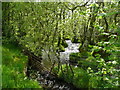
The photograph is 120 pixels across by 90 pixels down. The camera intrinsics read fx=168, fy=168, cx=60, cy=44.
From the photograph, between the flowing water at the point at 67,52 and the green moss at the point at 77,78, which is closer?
the green moss at the point at 77,78

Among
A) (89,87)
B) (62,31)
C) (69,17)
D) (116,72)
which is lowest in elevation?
(89,87)

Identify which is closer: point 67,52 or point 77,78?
point 77,78

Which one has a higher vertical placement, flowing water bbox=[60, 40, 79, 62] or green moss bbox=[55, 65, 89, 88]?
green moss bbox=[55, 65, 89, 88]

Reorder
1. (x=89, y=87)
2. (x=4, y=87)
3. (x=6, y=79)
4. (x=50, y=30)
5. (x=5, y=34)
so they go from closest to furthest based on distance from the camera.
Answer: (x=4, y=87)
(x=6, y=79)
(x=89, y=87)
(x=50, y=30)
(x=5, y=34)

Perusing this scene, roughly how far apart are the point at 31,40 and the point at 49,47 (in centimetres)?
144

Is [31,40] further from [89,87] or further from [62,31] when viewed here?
[89,87]

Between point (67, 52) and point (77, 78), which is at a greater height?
point (77, 78)

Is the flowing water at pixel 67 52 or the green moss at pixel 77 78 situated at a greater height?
the green moss at pixel 77 78

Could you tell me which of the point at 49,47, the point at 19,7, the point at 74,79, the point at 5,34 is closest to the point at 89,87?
the point at 74,79

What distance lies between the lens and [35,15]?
1089cm

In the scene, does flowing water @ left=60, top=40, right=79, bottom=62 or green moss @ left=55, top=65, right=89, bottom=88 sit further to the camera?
flowing water @ left=60, top=40, right=79, bottom=62

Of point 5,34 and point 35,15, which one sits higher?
point 35,15

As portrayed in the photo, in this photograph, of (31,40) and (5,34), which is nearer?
(31,40)

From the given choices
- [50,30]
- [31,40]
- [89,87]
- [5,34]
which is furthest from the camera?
[5,34]
